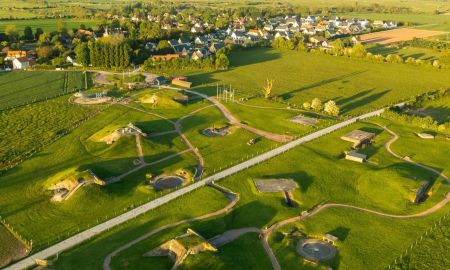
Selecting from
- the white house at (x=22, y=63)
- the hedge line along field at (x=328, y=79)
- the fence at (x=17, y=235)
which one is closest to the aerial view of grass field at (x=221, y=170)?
the fence at (x=17, y=235)

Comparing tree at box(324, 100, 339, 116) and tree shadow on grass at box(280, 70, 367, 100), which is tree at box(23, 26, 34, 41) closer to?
tree shadow on grass at box(280, 70, 367, 100)

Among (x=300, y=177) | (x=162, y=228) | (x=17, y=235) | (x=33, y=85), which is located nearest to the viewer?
(x=17, y=235)

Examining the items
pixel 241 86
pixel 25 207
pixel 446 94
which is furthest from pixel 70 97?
pixel 446 94

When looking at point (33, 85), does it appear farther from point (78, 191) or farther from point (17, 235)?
point (17, 235)

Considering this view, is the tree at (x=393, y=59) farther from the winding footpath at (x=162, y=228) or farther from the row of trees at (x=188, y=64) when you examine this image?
the winding footpath at (x=162, y=228)

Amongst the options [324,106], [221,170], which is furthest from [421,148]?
[221,170]

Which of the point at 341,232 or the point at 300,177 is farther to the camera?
the point at 300,177
